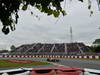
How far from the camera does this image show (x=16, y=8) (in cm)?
331

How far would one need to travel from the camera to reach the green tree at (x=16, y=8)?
329 cm

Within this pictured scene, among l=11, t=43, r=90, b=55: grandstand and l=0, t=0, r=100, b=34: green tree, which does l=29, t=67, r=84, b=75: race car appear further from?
l=11, t=43, r=90, b=55: grandstand

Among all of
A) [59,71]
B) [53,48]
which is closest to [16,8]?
[59,71]

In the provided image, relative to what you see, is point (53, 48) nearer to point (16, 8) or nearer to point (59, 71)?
point (59, 71)

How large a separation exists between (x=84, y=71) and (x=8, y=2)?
10.3 ft

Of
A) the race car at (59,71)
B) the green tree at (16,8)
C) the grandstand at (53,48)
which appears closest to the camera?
the green tree at (16,8)

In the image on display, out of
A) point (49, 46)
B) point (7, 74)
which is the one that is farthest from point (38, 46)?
point (7, 74)

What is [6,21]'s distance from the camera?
11.1 feet

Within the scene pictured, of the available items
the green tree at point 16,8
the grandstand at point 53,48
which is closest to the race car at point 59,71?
the green tree at point 16,8

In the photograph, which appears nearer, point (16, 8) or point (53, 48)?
point (16, 8)

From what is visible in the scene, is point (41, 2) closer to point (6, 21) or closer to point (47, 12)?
point (47, 12)

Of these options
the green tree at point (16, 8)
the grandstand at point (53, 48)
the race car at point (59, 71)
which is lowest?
the race car at point (59, 71)

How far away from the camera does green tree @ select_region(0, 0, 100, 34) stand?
10.8 feet

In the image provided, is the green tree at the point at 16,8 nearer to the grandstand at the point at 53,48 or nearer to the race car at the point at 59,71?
the race car at the point at 59,71
